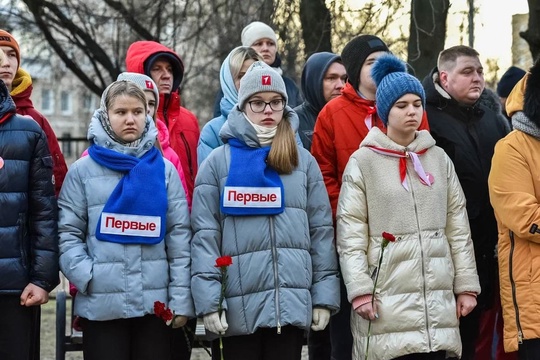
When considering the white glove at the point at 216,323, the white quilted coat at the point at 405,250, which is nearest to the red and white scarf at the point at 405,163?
the white quilted coat at the point at 405,250

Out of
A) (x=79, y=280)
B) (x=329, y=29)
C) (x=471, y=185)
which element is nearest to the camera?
(x=79, y=280)

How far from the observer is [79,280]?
17.4ft

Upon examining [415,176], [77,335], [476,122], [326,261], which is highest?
[476,122]

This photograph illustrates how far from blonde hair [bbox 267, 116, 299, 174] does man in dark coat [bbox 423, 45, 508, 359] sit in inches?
51.4

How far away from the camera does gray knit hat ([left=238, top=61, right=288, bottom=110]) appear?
5660 millimetres

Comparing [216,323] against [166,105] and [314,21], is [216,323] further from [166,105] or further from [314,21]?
[314,21]

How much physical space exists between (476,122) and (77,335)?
9.76ft

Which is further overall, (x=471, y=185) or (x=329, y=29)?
(x=329, y=29)

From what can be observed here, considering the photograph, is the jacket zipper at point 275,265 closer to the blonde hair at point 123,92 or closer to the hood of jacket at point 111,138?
the hood of jacket at point 111,138

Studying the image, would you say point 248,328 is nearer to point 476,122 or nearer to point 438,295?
point 438,295

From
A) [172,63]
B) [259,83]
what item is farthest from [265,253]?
[172,63]

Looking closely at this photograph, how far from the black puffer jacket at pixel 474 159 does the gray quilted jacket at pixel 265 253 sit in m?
1.19

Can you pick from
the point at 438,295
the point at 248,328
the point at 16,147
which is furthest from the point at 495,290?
the point at 16,147

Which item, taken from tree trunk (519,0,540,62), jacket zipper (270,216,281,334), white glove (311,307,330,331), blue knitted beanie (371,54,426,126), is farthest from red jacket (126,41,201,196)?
tree trunk (519,0,540,62)
